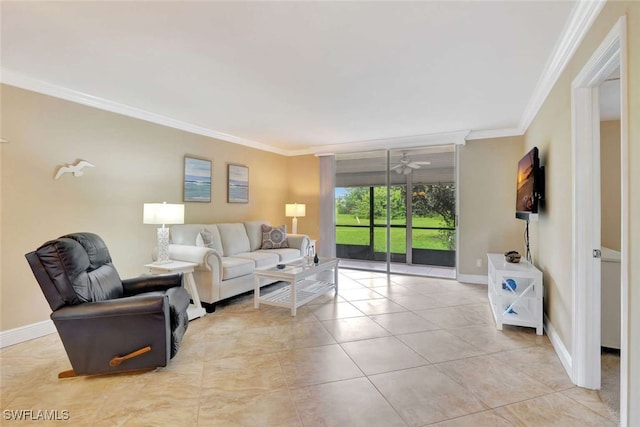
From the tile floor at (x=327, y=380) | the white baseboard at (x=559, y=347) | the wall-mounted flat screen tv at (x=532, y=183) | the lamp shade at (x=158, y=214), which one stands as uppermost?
the wall-mounted flat screen tv at (x=532, y=183)

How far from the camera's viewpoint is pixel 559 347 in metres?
2.38

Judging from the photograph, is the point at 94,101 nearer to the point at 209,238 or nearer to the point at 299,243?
the point at 209,238

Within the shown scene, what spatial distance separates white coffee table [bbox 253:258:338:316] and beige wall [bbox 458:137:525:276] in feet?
7.93

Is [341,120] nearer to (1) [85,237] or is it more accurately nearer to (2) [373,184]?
(2) [373,184]

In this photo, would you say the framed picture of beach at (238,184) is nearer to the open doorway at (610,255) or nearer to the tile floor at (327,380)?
the tile floor at (327,380)

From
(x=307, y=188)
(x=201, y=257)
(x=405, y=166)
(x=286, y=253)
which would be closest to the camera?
Answer: (x=201, y=257)

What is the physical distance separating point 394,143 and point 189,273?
3.96m

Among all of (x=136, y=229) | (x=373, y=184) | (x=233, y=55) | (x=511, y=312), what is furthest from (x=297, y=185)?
(x=511, y=312)

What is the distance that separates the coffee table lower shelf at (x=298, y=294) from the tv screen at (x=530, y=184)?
8.35 feet

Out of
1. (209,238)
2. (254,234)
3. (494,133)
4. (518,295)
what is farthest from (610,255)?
(254,234)

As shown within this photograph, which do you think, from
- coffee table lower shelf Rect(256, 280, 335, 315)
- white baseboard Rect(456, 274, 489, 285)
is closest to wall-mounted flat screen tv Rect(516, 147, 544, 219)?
white baseboard Rect(456, 274, 489, 285)

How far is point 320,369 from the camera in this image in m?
2.20

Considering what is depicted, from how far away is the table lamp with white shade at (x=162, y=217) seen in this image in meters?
3.23

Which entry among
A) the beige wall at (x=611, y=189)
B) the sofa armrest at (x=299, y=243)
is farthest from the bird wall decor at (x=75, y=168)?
the beige wall at (x=611, y=189)
